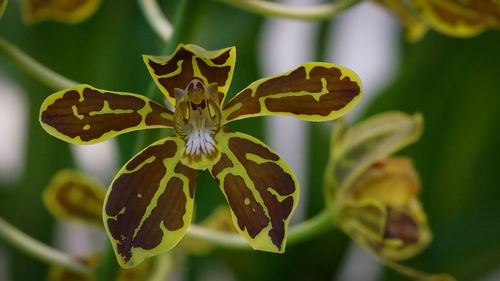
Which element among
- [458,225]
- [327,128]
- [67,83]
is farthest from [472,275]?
[67,83]

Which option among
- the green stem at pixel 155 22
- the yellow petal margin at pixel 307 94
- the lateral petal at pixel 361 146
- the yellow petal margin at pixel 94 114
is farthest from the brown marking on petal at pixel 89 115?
the lateral petal at pixel 361 146

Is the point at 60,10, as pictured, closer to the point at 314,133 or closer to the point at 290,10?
the point at 290,10

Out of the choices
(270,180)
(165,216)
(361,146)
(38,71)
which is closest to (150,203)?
(165,216)

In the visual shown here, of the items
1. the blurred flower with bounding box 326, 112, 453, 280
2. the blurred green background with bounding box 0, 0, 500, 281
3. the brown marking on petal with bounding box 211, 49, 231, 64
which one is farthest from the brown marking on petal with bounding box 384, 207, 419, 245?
the blurred green background with bounding box 0, 0, 500, 281

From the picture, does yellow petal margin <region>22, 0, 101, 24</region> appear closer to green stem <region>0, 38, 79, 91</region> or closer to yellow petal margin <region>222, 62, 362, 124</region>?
green stem <region>0, 38, 79, 91</region>

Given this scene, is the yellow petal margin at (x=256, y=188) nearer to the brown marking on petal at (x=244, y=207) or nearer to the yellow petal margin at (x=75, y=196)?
the brown marking on petal at (x=244, y=207)

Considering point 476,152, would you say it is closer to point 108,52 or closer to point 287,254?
point 287,254
